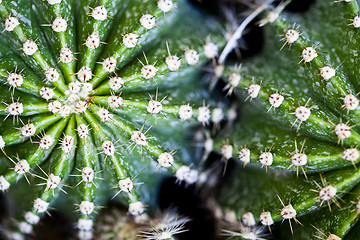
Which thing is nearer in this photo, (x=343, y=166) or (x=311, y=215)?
(x=343, y=166)

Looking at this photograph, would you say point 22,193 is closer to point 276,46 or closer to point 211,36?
point 211,36

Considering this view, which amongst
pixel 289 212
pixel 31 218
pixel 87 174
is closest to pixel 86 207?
pixel 87 174

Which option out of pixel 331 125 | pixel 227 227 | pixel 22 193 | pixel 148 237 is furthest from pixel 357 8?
pixel 22 193

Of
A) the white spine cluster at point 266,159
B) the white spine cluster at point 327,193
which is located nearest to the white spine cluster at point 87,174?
the white spine cluster at point 266,159

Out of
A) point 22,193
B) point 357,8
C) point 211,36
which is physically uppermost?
point 211,36

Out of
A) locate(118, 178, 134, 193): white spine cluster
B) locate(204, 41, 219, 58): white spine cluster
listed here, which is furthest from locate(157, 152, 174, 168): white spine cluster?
locate(204, 41, 219, 58): white spine cluster

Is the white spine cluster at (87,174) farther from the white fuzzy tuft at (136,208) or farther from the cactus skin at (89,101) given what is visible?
the white fuzzy tuft at (136,208)

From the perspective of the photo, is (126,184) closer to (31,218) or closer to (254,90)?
(31,218)

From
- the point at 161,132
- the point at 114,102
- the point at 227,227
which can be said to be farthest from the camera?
the point at 227,227
